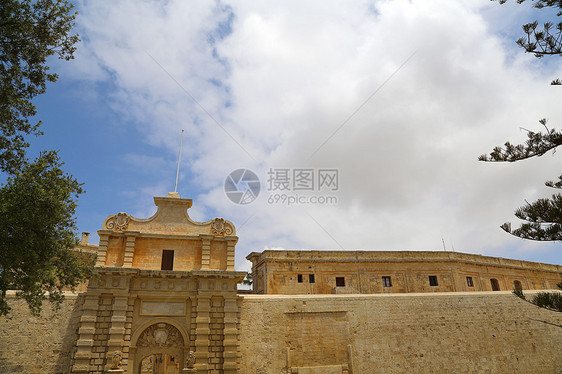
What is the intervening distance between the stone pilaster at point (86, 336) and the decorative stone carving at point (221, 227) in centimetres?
557

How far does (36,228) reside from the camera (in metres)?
11.4

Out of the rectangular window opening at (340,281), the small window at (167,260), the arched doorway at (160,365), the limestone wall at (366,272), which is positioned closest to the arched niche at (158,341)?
the small window at (167,260)

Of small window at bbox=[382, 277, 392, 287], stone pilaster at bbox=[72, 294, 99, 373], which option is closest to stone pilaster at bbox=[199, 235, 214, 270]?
stone pilaster at bbox=[72, 294, 99, 373]

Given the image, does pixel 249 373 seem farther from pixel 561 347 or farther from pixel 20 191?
pixel 561 347

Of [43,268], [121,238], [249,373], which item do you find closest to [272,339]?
[249,373]

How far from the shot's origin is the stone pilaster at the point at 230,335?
15.0m

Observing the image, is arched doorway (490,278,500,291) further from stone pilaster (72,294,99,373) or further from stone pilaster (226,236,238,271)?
stone pilaster (72,294,99,373)

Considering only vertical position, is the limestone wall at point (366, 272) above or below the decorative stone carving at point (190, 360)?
above

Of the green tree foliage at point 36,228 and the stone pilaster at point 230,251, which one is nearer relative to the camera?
the green tree foliage at point 36,228

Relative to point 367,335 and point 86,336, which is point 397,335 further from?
point 86,336

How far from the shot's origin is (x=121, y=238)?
54.2 ft

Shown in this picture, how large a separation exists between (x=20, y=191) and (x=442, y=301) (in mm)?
18577

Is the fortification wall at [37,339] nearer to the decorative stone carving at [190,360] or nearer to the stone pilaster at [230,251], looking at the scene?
the decorative stone carving at [190,360]

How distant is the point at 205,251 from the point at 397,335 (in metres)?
9.87
